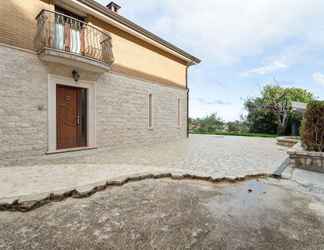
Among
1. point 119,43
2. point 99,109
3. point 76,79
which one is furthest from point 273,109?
point 76,79

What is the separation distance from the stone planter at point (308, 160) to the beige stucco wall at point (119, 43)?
7189 mm

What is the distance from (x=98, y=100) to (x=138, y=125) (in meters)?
2.38

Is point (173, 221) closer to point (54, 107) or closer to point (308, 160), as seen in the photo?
point (308, 160)

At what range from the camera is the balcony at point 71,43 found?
568 centimetres

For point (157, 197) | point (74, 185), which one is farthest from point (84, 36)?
point (157, 197)

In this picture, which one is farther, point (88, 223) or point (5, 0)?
point (5, 0)

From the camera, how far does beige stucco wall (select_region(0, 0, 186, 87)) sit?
5.30 meters

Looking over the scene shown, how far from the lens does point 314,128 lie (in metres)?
5.32

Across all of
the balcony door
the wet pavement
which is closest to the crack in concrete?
the wet pavement

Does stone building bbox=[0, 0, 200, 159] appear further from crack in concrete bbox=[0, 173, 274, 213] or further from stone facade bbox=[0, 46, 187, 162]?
crack in concrete bbox=[0, 173, 274, 213]

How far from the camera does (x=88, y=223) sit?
2316 millimetres

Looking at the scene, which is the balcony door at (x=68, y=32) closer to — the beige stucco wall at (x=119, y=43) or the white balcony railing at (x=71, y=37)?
the white balcony railing at (x=71, y=37)

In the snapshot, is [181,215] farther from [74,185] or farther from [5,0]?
[5,0]

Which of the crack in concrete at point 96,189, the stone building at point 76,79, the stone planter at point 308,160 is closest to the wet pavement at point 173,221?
the crack in concrete at point 96,189
